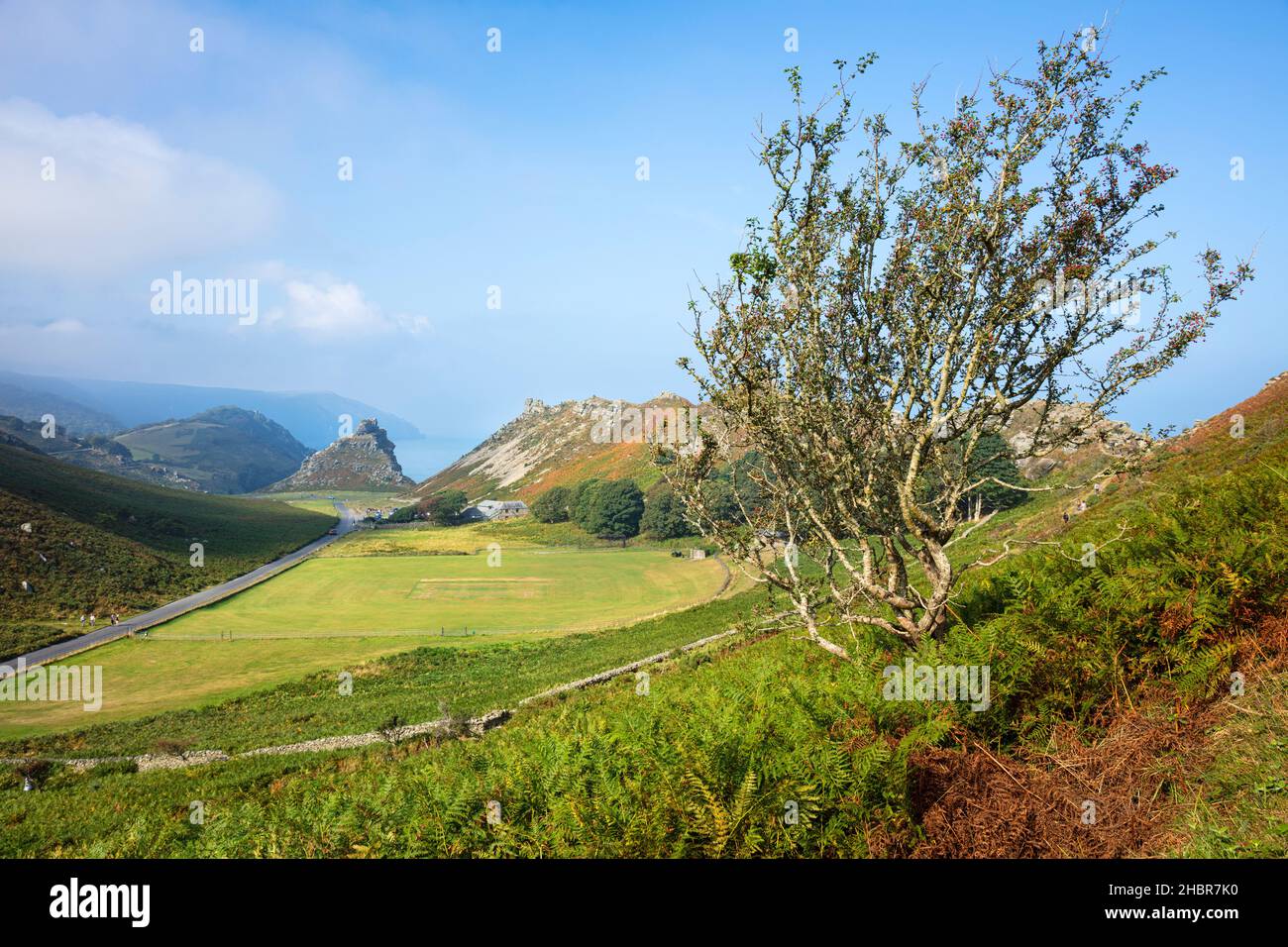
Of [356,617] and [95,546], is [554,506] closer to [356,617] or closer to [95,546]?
[95,546]

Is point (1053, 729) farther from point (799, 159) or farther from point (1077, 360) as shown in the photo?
point (799, 159)

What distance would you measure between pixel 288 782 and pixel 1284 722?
20516 mm

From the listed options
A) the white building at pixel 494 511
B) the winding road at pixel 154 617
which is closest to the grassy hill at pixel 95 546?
the winding road at pixel 154 617

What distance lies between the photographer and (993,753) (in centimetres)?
664

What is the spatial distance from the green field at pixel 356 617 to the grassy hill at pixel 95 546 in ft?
26.0

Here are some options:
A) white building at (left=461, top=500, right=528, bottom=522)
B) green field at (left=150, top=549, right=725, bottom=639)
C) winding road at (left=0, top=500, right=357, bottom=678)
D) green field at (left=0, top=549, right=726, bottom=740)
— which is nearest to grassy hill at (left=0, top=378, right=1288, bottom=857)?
green field at (left=0, top=549, right=726, bottom=740)

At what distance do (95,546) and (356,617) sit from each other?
38.9 meters

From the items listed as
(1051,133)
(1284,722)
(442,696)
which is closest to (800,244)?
(1051,133)

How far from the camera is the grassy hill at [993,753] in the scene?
5.20m

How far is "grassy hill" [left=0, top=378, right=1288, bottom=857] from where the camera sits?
5195mm

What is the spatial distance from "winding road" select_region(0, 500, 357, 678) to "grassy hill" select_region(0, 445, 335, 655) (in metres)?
1.35

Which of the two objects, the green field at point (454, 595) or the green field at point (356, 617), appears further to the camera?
the green field at point (454, 595)

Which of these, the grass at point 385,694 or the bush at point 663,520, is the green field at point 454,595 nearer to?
the grass at point 385,694

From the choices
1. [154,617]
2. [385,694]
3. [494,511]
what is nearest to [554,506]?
[494,511]
